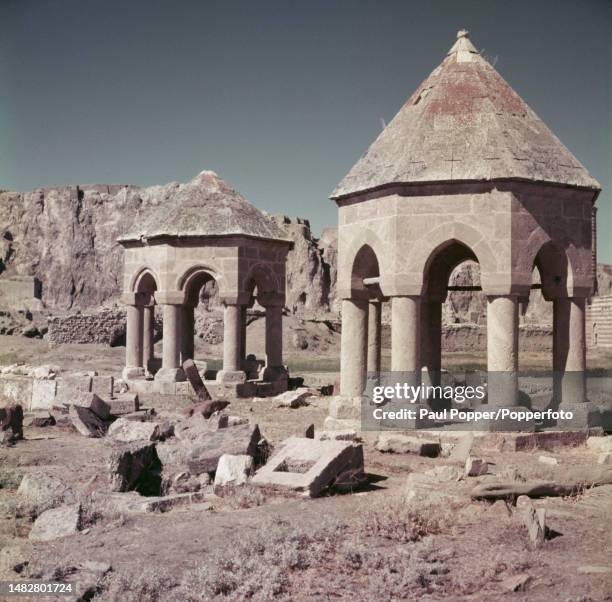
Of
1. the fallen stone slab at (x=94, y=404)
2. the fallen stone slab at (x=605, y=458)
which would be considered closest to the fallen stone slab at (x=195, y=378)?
the fallen stone slab at (x=94, y=404)

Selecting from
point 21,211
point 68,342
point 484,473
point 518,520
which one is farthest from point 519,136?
point 21,211

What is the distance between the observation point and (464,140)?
9.77 meters

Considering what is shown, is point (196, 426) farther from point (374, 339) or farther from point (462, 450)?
point (462, 450)

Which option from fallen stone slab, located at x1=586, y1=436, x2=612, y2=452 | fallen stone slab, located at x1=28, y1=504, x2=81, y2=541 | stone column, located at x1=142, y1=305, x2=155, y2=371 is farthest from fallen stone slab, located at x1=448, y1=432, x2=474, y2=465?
stone column, located at x1=142, y1=305, x2=155, y2=371

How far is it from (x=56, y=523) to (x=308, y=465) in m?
2.56

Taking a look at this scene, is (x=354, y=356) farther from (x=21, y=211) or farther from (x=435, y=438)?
(x=21, y=211)

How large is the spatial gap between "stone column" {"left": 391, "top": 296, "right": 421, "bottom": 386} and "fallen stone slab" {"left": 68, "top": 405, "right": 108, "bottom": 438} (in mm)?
4647

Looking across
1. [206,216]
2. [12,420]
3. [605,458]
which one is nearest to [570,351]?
[605,458]

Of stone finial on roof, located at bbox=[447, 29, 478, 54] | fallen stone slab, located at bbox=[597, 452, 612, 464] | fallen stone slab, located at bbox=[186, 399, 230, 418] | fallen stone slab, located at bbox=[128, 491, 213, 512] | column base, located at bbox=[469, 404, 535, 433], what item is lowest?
fallen stone slab, located at bbox=[128, 491, 213, 512]

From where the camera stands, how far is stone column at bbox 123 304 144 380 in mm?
16391

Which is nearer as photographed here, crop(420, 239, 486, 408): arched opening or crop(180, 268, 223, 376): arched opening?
crop(420, 239, 486, 408): arched opening

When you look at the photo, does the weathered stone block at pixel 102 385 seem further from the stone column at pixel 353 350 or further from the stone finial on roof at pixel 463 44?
the stone finial on roof at pixel 463 44

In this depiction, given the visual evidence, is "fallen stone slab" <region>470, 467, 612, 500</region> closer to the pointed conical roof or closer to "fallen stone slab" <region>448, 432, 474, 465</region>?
"fallen stone slab" <region>448, 432, 474, 465</region>

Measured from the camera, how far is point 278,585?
456 cm
